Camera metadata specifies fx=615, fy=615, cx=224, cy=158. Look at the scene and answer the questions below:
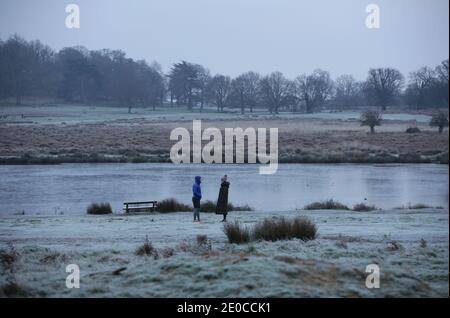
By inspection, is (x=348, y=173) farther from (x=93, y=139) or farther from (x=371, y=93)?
(x=371, y=93)

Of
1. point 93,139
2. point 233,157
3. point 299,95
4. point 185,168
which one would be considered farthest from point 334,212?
point 299,95

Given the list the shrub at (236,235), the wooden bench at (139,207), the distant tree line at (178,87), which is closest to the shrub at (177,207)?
the wooden bench at (139,207)

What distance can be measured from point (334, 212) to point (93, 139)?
50.7 m

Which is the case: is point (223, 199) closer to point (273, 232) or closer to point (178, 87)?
point (273, 232)

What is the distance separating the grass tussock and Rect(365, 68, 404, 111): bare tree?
103953 millimetres

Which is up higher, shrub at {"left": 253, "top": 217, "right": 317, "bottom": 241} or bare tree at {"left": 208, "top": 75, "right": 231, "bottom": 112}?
bare tree at {"left": 208, "top": 75, "right": 231, "bottom": 112}

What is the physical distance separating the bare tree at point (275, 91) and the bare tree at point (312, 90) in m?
2.68

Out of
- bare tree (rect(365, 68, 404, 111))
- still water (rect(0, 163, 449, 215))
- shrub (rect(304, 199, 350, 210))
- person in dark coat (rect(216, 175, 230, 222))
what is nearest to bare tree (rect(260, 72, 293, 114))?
bare tree (rect(365, 68, 404, 111))

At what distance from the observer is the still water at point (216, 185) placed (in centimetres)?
3102

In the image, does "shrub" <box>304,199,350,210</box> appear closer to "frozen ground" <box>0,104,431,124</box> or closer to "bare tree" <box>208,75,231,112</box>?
"frozen ground" <box>0,104,431,124</box>

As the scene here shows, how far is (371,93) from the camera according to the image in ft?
398

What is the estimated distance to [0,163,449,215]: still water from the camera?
3102 cm

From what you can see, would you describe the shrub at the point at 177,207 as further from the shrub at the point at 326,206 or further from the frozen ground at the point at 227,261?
the frozen ground at the point at 227,261

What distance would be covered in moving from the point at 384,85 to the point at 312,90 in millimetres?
23134
